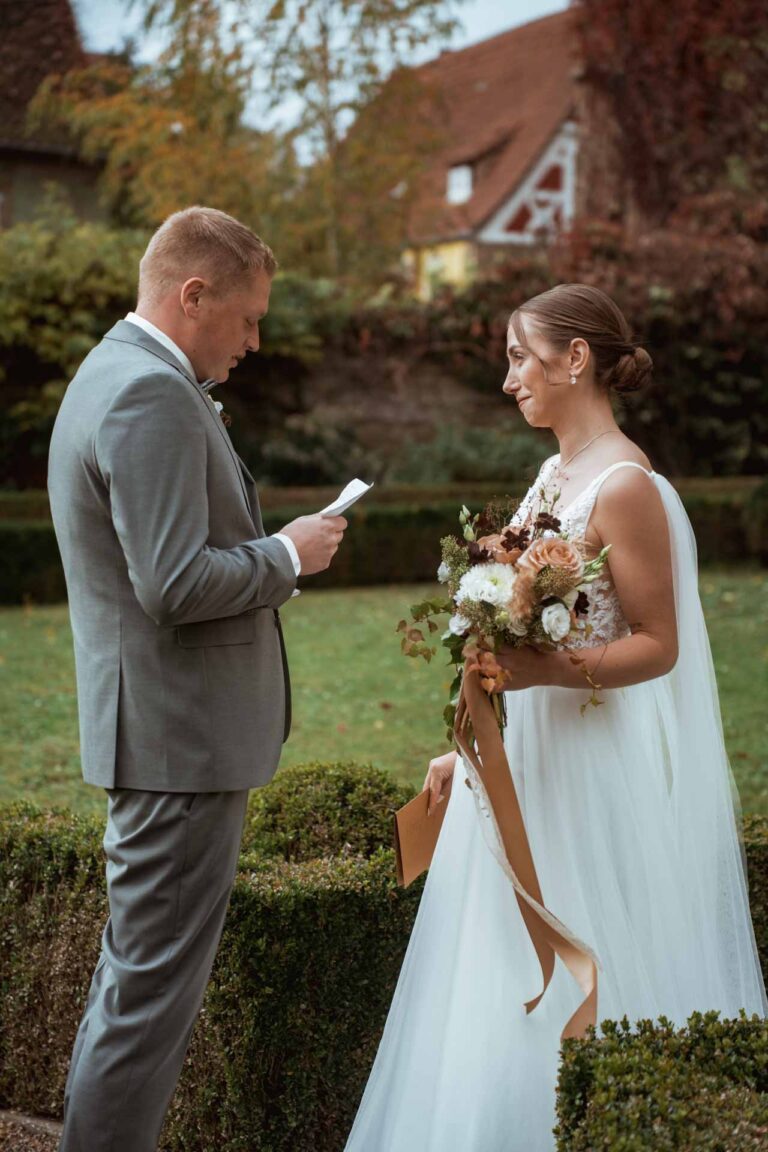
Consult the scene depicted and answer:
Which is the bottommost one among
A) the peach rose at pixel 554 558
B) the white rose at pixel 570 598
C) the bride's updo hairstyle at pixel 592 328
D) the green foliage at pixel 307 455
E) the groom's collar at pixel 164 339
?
the white rose at pixel 570 598

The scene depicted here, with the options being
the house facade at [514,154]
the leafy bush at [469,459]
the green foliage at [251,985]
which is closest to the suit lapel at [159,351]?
the green foliage at [251,985]

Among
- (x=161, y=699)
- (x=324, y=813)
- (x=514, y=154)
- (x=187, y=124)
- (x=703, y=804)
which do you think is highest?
(x=514, y=154)

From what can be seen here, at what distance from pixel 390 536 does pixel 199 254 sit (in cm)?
1241

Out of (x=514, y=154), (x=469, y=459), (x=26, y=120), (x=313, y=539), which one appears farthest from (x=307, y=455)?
(x=514, y=154)

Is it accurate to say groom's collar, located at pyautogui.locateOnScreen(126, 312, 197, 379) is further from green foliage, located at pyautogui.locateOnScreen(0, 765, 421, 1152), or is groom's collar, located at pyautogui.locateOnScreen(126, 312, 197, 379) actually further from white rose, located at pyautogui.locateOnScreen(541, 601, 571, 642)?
green foliage, located at pyautogui.locateOnScreen(0, 765, 421, 1152)

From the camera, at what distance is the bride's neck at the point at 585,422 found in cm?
307

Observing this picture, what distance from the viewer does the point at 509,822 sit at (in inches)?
112

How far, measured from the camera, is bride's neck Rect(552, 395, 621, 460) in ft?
10.1

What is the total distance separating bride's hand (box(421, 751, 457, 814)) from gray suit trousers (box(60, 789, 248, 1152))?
74 cm

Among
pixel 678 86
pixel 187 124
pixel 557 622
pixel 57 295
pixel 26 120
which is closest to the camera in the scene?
pixel 557 622

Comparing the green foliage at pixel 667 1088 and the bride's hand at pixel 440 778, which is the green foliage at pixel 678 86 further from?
the green foliage at pixel 667 1088

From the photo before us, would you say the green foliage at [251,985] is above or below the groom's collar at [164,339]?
below

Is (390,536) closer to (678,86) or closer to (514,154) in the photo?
(678,86)

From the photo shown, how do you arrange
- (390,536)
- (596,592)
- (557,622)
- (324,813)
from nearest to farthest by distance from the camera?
(557,622)
(596,592)
(324,813)
(390,536)
